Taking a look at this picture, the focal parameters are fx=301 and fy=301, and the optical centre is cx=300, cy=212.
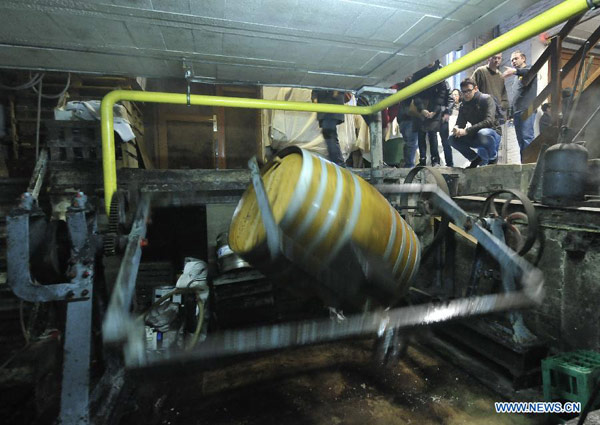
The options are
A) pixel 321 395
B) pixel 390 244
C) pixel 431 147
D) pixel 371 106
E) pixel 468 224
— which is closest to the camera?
pixel 390 244

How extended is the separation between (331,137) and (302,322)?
13.2 feet

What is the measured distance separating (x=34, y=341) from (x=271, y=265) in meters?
4.09

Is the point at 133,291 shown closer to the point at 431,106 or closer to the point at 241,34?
the point at 241,34

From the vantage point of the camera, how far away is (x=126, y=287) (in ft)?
5.28

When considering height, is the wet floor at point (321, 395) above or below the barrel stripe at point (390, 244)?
below

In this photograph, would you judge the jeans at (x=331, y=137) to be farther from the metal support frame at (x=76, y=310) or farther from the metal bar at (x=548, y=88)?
the metal support frame at (x=76, y=310)

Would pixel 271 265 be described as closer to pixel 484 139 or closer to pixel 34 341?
pixel 34 341

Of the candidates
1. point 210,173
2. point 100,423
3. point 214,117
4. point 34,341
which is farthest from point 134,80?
point 100,423

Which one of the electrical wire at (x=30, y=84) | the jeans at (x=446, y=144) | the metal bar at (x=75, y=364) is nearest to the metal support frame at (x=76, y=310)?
the metal bar at (x=75, y=364)

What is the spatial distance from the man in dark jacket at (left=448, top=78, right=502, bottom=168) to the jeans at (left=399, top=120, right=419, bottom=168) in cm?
68

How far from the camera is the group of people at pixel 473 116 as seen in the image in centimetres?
528

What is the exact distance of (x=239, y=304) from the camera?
365 centimetres

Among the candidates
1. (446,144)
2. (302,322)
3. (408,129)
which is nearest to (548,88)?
(446,144)

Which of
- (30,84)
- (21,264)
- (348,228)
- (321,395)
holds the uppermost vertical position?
(30,84)
